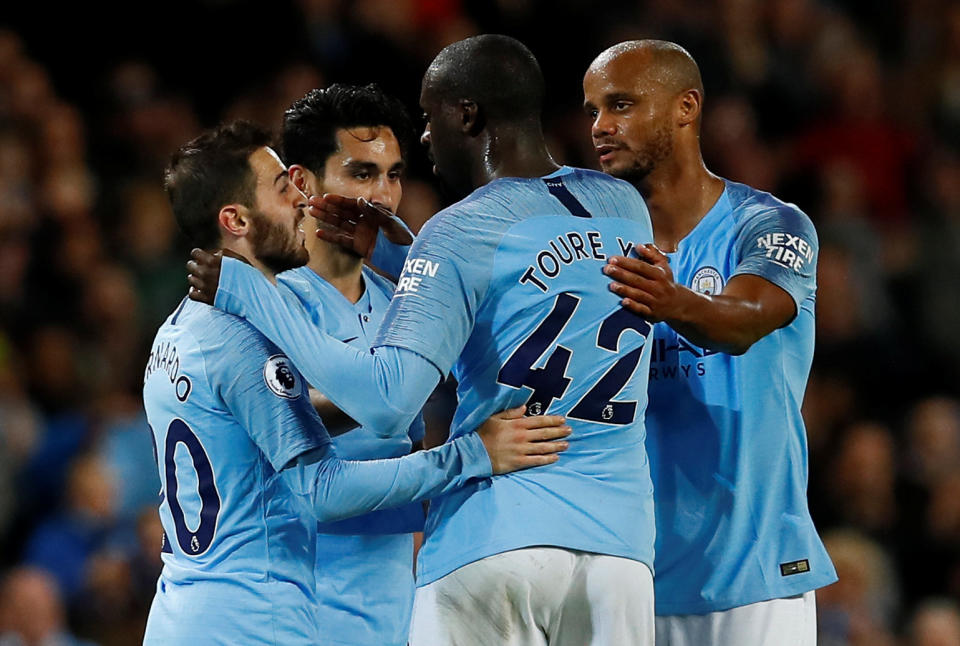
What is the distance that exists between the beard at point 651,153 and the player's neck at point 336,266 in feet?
3.23

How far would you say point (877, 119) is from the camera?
11.4 m

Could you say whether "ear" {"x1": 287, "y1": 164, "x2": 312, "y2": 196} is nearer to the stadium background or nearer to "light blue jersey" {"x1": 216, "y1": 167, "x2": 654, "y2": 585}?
"light blue jersey" {"x1": 216, "y1": 167, "x2": 654, "y2": 585}

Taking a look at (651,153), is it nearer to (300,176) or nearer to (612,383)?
(612,383)

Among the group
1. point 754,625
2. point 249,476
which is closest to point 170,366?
point 249,476

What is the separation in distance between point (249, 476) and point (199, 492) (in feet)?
0.47

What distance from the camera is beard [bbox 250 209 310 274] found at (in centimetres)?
430

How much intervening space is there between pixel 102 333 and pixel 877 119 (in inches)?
244

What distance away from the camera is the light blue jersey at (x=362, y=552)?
4598mm

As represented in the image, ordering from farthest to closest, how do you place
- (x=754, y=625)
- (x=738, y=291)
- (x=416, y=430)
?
(x=416, y=430), (x=754, y=625), (x=738, y=291)

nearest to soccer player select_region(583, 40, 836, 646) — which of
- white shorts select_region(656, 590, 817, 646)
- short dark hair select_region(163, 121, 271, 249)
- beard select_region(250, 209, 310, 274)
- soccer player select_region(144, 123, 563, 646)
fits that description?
white shorts select_region(656, 590, 817, 646)

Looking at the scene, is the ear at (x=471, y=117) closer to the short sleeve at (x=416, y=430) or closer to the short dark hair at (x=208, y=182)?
the short dark hair at (x=208, y=182)

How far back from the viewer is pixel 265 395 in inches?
154

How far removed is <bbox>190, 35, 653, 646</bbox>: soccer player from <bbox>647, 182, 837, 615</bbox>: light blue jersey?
0.51 meters

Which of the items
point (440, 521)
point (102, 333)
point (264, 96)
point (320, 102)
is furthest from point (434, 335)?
point (264, 96)
